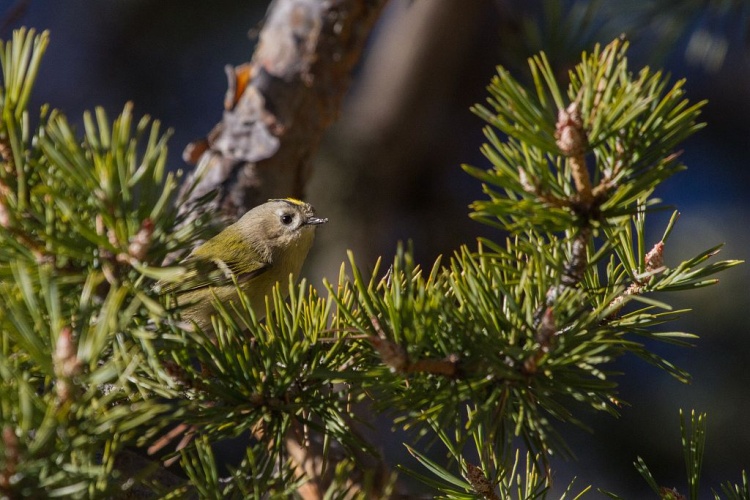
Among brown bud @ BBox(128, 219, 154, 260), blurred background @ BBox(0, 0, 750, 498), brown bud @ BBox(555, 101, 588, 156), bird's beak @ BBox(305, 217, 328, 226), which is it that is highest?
blurred background @ BBox(0, 0, 750, 498)

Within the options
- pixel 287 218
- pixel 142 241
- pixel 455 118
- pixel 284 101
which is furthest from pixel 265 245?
pixel 455 118

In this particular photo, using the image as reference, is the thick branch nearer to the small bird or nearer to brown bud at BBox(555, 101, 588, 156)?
the small bird

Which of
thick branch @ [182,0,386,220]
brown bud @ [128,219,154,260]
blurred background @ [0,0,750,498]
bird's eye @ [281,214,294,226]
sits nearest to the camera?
brown bud @ [128,219,154,260]

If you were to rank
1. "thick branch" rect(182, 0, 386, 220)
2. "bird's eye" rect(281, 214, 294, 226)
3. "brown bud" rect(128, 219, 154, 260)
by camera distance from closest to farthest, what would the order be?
"brown bud" rect(128, 219, 154, 260) → "thick branch" rect(182, 0, 386, 220) → "bird's eye" rect(281, 214, 294, 226)

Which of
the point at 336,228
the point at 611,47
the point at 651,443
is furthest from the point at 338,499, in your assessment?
the point at 336,228

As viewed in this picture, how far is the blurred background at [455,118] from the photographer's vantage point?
2.37 m

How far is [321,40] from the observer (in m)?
2.03

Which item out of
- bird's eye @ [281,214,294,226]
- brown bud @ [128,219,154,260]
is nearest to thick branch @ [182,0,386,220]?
bird's eye @ [281,214,294,226]

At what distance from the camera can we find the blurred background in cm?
237

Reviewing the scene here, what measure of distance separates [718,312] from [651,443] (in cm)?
46

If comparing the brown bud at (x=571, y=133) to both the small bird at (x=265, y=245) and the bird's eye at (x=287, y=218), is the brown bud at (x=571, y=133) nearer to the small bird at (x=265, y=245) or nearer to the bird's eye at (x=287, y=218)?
the small bird at (x=265, y=245)

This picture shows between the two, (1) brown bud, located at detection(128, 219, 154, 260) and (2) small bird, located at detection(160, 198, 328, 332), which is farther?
(2) small bird, located at detection(160, 198, 328, 332)

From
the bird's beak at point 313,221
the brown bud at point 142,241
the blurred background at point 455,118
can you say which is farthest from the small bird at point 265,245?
the brown bud at point 142,241

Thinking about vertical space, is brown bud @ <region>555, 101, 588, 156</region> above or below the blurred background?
below
